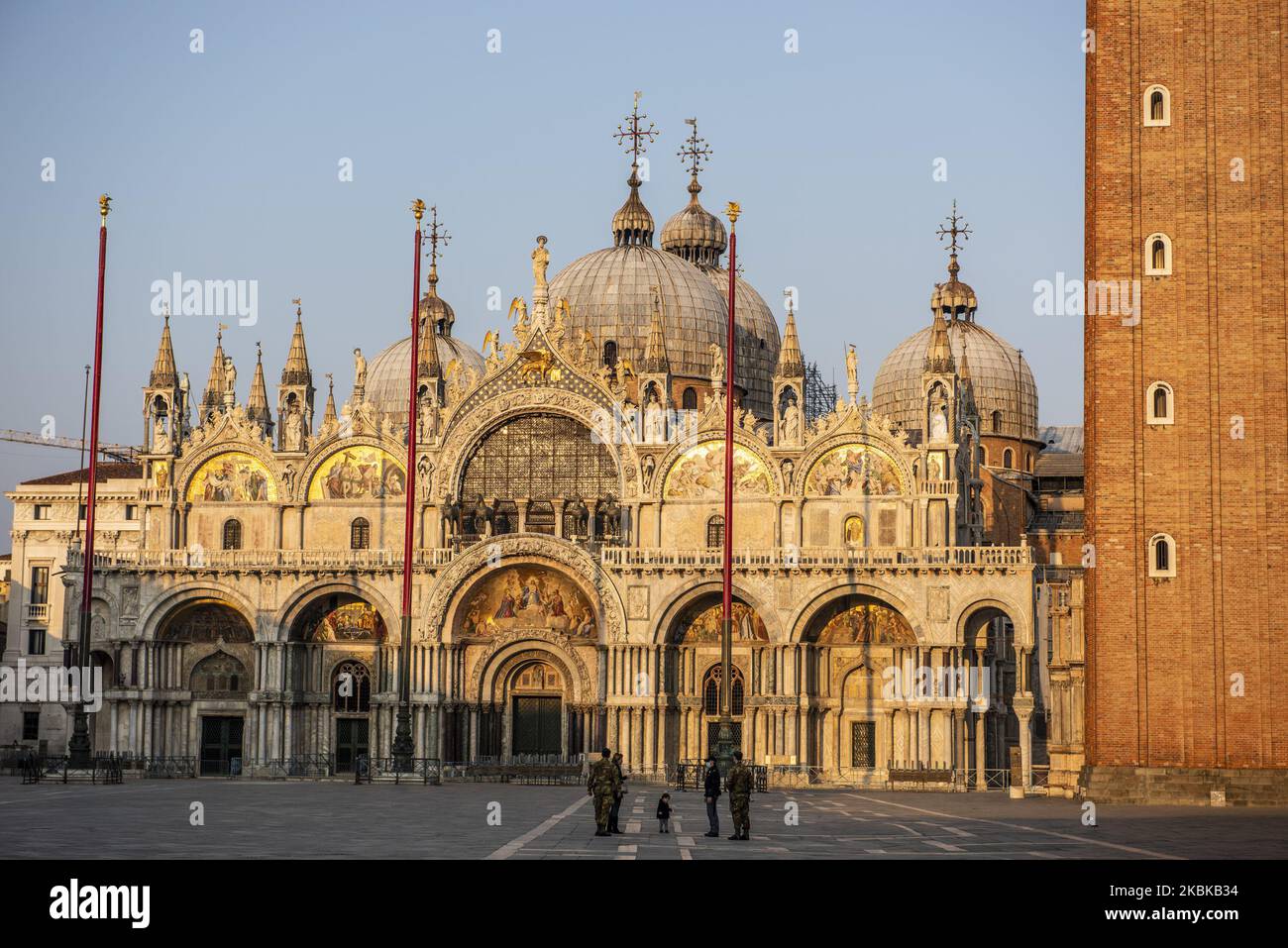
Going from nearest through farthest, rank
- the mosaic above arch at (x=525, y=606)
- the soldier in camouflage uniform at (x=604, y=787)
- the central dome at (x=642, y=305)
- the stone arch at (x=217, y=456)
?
the soldier in camouflage uniform at (x=604, y=787)
the mosaic above arch at (x=525, y=606)
the stone arch at (x=217, y=456)
the central dome at (x=642, y=305)

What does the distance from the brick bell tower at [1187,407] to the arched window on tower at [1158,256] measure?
0.19 feet

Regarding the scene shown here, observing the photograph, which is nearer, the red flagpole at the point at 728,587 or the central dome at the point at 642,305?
the red flagpole at the point at 728,587

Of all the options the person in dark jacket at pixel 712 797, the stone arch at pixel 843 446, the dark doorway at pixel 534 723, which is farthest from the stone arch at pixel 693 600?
the person in dark jacket at pixel 712 797

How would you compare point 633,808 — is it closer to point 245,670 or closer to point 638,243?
point 245,670

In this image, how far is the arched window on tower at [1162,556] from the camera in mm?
53312

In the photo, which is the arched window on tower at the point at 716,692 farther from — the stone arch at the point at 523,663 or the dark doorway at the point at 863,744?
the dark doorway at the point at 863,744

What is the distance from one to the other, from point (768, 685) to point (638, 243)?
29.7 m

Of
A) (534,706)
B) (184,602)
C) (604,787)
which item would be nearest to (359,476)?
(184,602)

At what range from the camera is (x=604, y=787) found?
128 feet

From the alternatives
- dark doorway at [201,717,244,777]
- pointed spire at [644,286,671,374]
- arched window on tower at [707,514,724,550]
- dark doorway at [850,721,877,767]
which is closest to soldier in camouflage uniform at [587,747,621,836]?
dark doorway at [850,721,877,767]

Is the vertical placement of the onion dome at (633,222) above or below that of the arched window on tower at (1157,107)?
above

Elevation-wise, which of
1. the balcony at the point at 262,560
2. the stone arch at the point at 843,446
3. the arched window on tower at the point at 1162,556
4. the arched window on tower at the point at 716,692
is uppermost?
the stone arch at the point at 843,446

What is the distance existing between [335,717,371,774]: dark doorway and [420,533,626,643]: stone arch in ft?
17.8
